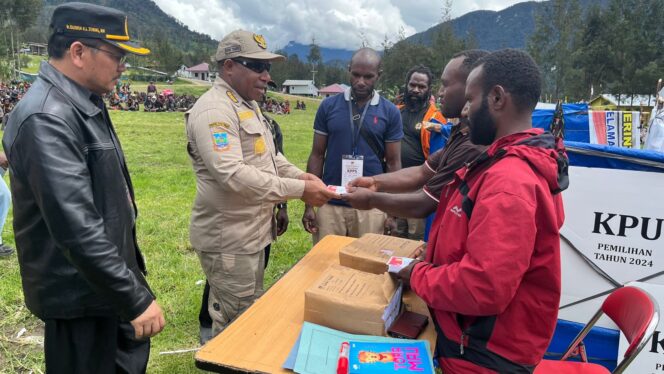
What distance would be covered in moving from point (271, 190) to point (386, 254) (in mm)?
843

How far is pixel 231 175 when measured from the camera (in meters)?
2.70

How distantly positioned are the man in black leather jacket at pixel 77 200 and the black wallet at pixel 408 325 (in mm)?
1026

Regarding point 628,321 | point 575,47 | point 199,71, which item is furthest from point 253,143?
point 199,71

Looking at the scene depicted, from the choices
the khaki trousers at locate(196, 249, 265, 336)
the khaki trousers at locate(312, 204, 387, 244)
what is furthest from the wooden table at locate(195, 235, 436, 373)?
the khaki trousers at locate(312, 204, 387, 244)

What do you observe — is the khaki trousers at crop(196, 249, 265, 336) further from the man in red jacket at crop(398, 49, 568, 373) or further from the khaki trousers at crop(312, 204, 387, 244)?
the man in red jacket at crop(398, 49, 568, 373)

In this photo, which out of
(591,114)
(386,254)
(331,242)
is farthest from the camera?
(591,114)

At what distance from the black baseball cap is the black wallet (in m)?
1.69

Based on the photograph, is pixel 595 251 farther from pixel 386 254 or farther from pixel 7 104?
pixel 7 104

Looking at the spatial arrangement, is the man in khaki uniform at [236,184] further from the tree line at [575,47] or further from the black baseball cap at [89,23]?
the tree line at [575,47]

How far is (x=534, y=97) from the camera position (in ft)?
5.71

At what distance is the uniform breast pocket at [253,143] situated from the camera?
114 inches

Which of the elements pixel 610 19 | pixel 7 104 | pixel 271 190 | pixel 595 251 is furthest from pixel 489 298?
pixel 610 19

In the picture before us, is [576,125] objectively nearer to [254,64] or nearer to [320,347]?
[254,64]

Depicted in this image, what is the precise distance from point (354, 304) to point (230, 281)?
4.50ft
